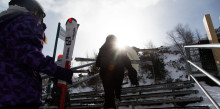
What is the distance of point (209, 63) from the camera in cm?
642

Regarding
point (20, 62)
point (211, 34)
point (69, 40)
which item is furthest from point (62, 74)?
point (211, 34)

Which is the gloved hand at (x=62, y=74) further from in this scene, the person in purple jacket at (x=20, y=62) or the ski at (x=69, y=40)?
the ski at (x=69, y=40)

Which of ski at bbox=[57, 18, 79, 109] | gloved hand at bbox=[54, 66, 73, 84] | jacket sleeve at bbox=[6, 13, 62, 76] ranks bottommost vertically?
gloved hand at bbox=[54, 66, 73, 84]

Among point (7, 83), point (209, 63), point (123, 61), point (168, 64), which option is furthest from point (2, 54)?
point (168, 64)

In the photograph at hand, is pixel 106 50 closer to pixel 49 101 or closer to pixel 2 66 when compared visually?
pixel 2 66

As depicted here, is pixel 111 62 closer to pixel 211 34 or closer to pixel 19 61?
pixel 19 61

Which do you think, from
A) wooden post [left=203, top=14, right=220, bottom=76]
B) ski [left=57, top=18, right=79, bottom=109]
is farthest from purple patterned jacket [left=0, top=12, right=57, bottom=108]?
wooden post [left=203, top=14, right=220, bottom=76]

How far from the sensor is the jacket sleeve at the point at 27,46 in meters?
0.95

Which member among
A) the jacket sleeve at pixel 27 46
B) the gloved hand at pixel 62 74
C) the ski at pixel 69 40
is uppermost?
the ski at pixel 69 40

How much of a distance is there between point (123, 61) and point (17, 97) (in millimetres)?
2146

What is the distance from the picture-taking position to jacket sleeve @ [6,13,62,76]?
951 millimetres

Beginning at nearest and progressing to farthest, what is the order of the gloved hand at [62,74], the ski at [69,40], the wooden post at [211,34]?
1. the gloved hand at [62,74]
2. the ski at [69,40]
3. the wooden post at [211,34]

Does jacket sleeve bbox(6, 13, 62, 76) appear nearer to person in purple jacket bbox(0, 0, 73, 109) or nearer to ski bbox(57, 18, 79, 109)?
person in purple jacket bbox(0, 0, 73, 109)

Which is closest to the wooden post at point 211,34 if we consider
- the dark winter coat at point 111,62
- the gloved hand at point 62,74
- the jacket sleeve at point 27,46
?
the dark winter coat at point 111,62
